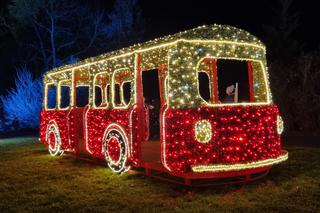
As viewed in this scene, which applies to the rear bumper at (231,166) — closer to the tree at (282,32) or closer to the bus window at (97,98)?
the bus window at (97,98)

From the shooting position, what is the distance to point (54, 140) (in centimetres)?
1352

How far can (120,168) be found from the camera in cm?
962

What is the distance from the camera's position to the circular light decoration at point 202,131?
7.68 meters

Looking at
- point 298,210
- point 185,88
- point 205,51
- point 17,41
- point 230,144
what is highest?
point 17,41

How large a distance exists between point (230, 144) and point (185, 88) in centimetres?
132

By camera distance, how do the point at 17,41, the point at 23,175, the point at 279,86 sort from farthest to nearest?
1. the point at 17,41
2. the point at 279,86
3. the point at 23,175

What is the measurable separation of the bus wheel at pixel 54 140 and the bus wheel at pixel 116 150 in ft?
11.2

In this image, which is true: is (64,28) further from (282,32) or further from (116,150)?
(116,150)

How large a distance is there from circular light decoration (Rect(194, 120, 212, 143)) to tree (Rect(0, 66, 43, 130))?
854 inches

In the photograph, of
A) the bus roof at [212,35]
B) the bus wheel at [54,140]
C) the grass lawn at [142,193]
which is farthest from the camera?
the bus wheel at [54,140]

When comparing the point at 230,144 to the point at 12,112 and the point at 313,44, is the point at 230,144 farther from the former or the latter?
the point at 313,44

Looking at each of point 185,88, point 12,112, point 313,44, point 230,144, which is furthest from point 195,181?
point 313,44

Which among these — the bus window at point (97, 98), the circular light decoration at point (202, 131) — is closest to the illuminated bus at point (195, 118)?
the circular light decoration at point (202, 131)

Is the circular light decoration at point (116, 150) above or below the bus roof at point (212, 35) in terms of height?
below
